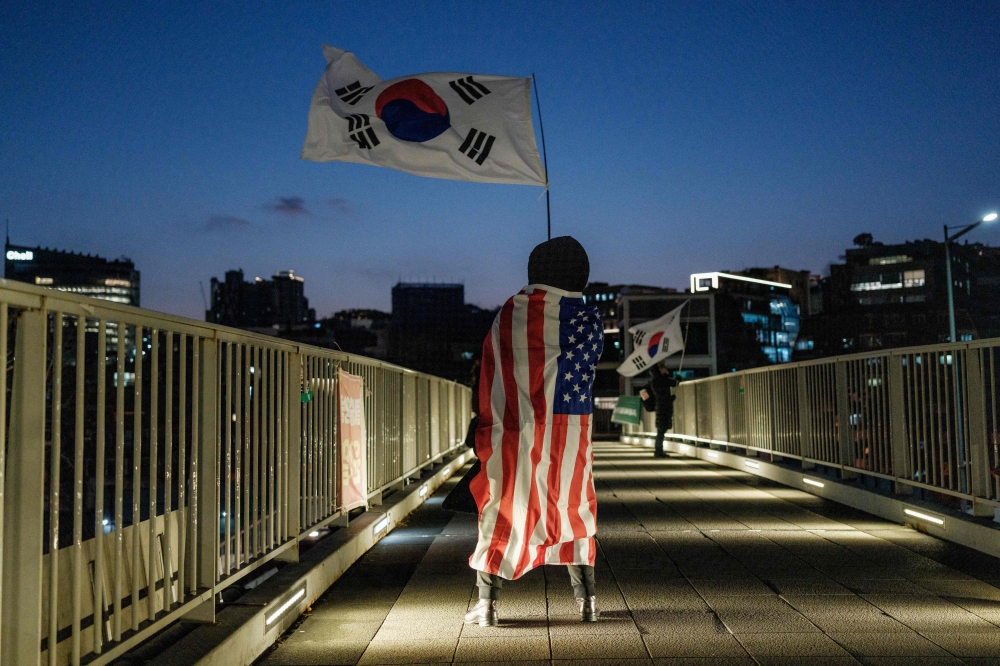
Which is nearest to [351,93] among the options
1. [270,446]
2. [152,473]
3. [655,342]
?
[270,446]

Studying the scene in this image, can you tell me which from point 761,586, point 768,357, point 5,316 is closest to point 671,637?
point 761,586

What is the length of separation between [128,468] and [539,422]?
2.48 meters

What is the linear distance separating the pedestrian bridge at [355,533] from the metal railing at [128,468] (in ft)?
0.03

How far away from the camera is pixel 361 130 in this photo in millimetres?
9133

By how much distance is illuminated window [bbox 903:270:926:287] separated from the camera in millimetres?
139625

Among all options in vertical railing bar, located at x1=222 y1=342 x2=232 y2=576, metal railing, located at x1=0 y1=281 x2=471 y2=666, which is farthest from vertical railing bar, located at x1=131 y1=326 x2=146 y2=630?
vertical railing bar, located at x1=222 y1=342 x2=232 y2=576

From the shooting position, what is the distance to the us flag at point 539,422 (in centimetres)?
564

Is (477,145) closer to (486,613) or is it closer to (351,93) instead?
(351,93)

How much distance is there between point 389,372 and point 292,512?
4.31 metres

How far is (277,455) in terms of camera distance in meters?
6.19

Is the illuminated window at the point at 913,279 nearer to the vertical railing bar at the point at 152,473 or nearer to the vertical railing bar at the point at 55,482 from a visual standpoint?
the vertical railing bar at the point at 152,473

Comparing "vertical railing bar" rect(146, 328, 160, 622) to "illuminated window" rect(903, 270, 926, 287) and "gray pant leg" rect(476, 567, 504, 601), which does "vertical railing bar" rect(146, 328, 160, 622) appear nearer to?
"gray pant leg" rect(476, 567, 504, 601)

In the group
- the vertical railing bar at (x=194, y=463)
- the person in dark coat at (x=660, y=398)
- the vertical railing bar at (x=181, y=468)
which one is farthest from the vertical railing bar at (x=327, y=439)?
the person in dark coat at (x=660, y=398)

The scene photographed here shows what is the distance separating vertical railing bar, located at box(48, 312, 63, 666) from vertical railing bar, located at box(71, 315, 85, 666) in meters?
0.10
